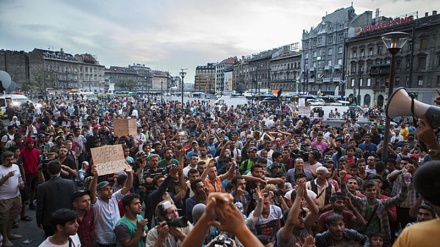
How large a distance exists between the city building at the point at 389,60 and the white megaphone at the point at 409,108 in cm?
3755

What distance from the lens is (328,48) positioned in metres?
64.9

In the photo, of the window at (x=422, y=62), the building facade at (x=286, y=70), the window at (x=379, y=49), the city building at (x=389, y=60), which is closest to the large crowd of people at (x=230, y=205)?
the city building at (x=389, y=60)

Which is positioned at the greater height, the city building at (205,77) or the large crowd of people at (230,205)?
the city building at (205,77)

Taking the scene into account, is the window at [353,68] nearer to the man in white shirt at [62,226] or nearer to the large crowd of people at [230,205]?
the large crowd of people at [230,205]

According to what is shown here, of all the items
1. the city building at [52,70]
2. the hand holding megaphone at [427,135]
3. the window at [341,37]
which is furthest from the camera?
the city building at [52,70]

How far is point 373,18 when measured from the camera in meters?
62.4

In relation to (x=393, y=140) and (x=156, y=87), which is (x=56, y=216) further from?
(x=156, y=87)

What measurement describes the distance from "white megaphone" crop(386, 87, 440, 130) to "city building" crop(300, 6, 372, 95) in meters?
57.1

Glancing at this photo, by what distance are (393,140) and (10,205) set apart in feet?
41.1

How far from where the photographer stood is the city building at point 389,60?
43469mm

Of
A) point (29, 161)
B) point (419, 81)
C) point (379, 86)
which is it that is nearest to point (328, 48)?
point (379, 86)

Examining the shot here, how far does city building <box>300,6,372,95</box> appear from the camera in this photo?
201ft

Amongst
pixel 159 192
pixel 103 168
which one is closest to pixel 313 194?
pixel 159 192

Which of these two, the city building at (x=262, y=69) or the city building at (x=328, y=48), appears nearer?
the city building at (x=328, y=48)
